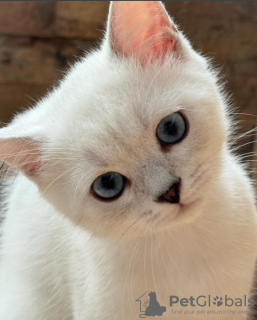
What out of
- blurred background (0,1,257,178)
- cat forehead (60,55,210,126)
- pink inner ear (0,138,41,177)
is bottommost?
pink inner ear (0,138,41,177)

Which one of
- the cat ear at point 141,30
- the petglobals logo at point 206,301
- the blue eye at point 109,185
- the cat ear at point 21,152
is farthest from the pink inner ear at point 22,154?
the petglobals logo at point 206,301

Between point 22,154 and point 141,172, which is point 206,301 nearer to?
point 141,172

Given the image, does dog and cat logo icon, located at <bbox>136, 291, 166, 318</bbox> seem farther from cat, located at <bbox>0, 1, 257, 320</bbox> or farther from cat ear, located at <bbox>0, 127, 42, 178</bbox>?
cat ear, located at <bbox>0, 127, 42, 178</bbox>

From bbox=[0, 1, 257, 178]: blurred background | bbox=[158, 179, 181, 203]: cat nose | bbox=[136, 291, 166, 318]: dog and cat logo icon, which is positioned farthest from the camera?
bbox=[0, 1, 257, 178]: blurred background

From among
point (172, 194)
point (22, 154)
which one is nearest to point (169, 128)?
point (172, 194)

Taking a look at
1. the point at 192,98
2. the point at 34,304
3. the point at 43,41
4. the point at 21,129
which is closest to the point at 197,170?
the point at 192,98

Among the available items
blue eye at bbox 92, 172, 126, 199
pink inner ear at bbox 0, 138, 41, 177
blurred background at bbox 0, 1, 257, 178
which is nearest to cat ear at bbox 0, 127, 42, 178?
pink inner ear at bbox 0, 138, 41, 177

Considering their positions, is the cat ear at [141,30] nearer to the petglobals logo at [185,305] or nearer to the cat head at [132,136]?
the cat head at [132,136]

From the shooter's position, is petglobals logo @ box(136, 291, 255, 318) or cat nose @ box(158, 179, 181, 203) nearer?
cat nose @ box(158, 179, 181, 203)
